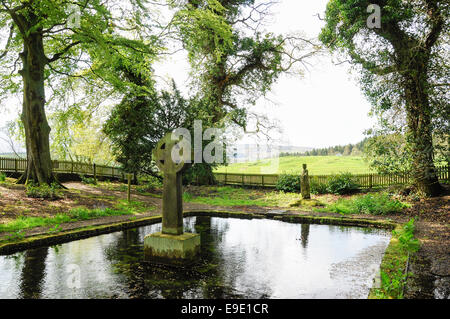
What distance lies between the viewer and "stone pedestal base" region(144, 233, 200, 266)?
218 inches

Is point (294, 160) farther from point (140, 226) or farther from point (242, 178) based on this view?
point (140, 226)

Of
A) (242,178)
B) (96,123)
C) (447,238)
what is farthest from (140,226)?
(96,123)

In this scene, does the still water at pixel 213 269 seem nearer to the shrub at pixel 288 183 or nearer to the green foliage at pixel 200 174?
the green foliage at pixel 200 174

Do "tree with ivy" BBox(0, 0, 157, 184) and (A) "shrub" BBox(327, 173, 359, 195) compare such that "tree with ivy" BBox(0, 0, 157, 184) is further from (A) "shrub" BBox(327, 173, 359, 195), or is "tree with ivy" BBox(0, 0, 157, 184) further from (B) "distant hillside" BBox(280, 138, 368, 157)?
(B) "distant hillside" BBox(280, 138, 368, 157)

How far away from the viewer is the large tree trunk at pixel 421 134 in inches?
506

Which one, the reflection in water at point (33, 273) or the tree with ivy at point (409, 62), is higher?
the tree with ivy at point (409, 62)

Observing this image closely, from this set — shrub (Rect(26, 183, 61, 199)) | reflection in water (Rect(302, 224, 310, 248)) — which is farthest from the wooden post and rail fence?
reflection in water (Rect(302, 224, 310, 248))

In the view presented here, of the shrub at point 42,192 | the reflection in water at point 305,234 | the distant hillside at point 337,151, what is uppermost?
the distant hillside at point 337,151

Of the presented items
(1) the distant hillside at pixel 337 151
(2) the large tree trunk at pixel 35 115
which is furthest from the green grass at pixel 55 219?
(1) the distant hillside at pixel 337 151

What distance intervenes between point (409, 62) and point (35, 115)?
17131 mm

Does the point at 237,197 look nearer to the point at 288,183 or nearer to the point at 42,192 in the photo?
the point at 288,183

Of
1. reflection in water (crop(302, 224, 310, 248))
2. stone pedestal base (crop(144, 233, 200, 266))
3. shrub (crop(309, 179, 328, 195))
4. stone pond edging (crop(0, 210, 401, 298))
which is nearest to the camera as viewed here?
stone pedestal base (crop(144, 233, 200, 266))

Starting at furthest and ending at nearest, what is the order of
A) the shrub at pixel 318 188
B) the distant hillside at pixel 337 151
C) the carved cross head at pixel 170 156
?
1. the distant hillside at pixel 337 151
2. the shrub at pixel 318 188
3. the carved cross head at pixel 170 156

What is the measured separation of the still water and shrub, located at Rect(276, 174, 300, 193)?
11072 mm
